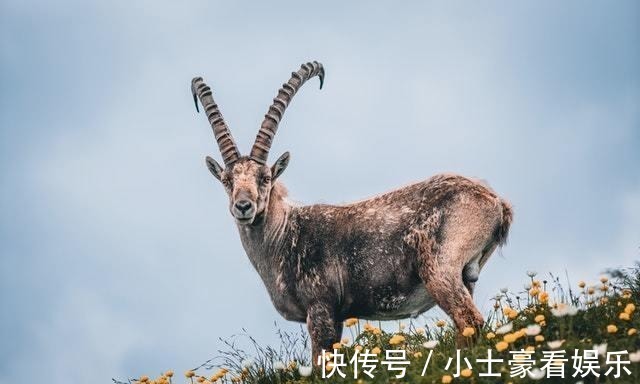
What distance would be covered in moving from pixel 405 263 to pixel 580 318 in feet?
8.09

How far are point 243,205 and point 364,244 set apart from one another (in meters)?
1.56

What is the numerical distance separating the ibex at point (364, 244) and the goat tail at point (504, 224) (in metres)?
0.01

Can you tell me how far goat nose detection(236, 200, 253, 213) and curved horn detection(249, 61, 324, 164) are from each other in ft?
2.82

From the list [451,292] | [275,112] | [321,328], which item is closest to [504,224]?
[451,292]

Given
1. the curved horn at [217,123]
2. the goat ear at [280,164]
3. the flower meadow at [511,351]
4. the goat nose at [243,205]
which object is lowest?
the flower meadow at [511,351]

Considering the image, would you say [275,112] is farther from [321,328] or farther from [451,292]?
[451,292]

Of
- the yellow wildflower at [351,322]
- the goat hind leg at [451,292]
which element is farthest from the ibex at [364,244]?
the yellow wildflower at [351,322]

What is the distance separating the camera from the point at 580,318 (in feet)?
30.1

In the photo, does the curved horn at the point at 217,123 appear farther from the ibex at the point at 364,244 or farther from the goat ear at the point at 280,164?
the goat ear at the point at 280,164

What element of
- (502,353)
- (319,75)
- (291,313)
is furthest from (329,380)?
(319,75)

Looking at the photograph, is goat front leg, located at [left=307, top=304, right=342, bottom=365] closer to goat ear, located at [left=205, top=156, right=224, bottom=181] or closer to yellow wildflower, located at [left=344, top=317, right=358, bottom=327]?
yellow wildflower, located at [left=344, top=317, right=358, bottom=327]

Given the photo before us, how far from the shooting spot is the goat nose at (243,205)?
1130 centimetres

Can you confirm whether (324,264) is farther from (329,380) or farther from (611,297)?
(611,297)

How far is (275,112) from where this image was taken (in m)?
12.6
